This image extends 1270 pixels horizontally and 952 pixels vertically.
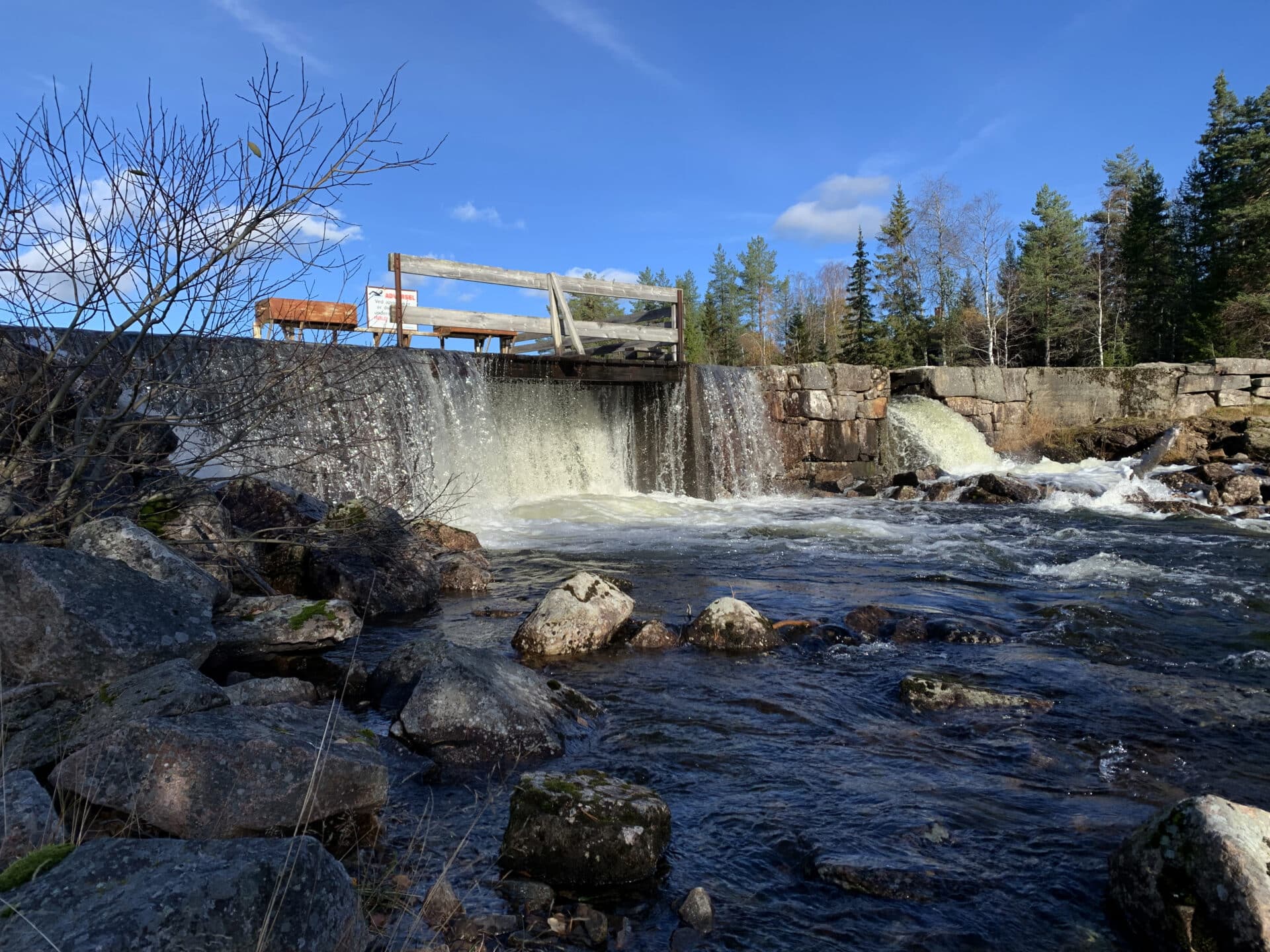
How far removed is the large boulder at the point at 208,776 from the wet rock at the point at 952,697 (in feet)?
9.75

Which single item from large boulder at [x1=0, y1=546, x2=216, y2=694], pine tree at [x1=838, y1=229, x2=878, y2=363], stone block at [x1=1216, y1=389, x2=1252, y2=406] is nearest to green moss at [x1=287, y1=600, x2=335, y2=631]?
large boulder at [x1=0, y1=546, x2=216, y2=694]

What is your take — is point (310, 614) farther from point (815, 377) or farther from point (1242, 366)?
point (1242, 366)

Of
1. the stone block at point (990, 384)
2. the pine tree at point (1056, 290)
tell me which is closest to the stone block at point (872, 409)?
the stone block at point (990, 384)

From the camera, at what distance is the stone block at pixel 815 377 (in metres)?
16.2

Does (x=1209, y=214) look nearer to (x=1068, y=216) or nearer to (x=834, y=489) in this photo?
(x=1068, y=216)

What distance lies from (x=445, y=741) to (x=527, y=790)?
936 millimetres

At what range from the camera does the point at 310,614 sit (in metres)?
5.09

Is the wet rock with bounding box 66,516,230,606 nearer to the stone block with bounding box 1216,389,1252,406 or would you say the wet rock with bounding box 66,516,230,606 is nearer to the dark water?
the dark water

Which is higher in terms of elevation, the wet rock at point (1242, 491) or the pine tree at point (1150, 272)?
the pine tree at point (1150, 272)

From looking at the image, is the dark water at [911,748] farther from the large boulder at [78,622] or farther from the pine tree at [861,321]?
the pine tree at [861,321]

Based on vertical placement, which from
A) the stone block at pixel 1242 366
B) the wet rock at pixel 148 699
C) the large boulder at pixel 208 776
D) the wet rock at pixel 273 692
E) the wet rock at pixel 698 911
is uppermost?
the stone block at pixel 1242 366

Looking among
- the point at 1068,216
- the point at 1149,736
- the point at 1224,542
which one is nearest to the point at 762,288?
the point at 1068,216

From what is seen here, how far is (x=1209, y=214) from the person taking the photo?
31.2 metres

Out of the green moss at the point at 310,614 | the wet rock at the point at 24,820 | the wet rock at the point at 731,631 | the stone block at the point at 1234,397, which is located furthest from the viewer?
the stone block at the point at 1234,397
